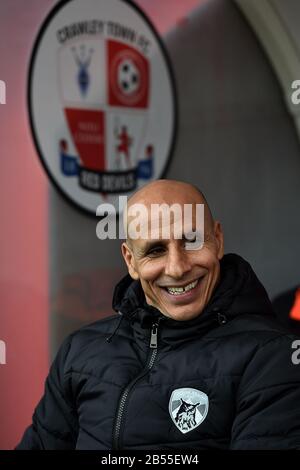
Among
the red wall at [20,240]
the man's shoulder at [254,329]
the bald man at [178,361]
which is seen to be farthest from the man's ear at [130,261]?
the red wall at [20,240]

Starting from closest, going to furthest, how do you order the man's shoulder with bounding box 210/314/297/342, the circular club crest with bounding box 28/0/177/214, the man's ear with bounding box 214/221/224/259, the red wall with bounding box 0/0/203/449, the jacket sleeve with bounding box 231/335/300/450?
the jacket sleeve with bounding box 231/335/300/450, the man's shoulder with bounding box 210/314/297/342, the man's ear with bounding box 214/221/224/259, the red wall with bounding box 0/0/203/449, the circular club crest with bounding box 28/0/177/214

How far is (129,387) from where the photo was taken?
1.57 m

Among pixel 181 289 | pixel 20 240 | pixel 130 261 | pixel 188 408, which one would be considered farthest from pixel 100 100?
pixel 188 408

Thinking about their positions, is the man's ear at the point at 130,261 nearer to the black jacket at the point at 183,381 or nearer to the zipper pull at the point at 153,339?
the black jacket at the point at 183,381

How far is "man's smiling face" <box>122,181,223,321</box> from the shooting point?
1.59 meters

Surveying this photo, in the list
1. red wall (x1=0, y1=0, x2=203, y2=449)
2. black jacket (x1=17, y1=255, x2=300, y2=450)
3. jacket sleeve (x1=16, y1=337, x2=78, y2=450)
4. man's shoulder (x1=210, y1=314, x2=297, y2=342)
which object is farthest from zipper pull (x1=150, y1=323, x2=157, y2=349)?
red wall (x1=0, y1=0, x2=203, y2=449)

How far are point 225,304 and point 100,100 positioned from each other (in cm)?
139

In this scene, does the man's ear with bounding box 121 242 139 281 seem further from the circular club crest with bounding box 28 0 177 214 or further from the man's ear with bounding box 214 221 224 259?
the circular club crest with bounding box 28 0 177 214

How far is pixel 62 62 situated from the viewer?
8.64ft

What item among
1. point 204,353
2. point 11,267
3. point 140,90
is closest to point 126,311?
point 204,353

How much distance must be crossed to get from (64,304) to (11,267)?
274mm

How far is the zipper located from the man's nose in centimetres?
13

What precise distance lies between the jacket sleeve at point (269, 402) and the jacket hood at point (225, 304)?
113 millimetres
